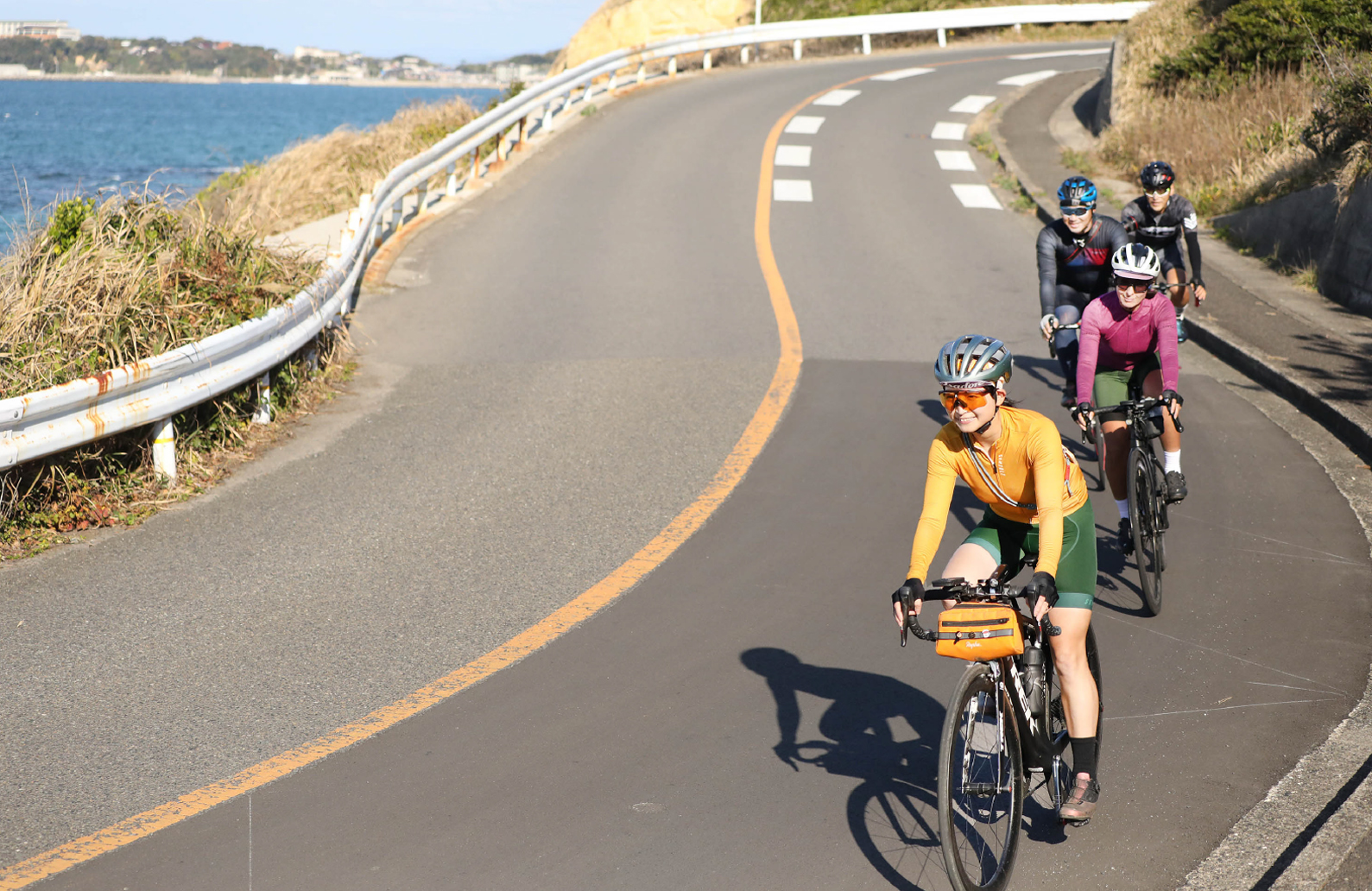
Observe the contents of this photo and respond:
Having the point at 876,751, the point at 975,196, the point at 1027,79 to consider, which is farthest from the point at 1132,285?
the point at 1027,79

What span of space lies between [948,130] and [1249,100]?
684cm

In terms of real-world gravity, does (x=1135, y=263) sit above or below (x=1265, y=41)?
below

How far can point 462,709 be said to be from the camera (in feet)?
17.5

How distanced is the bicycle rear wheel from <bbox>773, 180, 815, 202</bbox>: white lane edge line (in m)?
12.3

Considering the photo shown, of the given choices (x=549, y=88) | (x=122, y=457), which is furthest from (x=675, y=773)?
(x=549, y=88)

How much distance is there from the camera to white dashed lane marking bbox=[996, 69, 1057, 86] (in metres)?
30.0

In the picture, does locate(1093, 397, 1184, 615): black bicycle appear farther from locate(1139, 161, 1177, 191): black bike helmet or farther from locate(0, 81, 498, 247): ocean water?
locate(0, 81, 498, 247): ocean water

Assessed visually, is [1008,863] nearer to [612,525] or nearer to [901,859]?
[901,859]

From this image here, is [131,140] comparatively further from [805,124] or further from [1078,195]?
[1078,195]

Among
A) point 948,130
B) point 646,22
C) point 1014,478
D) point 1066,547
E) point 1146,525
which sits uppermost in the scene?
point 646,22

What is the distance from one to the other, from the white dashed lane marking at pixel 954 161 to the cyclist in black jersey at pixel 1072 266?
12872 mm

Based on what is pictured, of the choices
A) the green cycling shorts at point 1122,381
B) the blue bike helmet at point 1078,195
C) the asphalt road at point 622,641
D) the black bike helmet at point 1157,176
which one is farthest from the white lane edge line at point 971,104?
the green cycling shorts at point 1122,381

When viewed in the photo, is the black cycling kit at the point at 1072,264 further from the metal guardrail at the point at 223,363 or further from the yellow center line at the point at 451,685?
the metal guardrail at the point at 223,363

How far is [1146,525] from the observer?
675 cm
